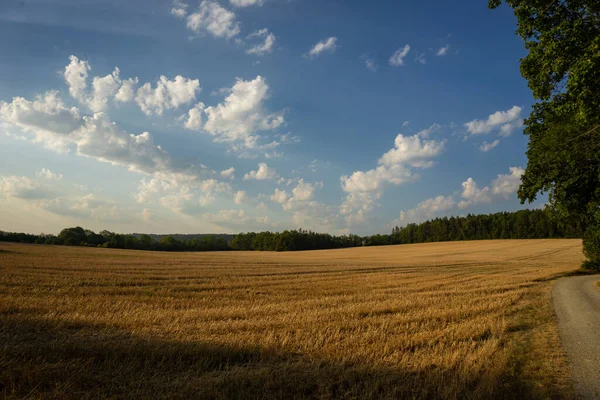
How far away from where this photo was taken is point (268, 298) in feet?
41.6

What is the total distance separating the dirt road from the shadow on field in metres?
1.11

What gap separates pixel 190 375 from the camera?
15.8ft

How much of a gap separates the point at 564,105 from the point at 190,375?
13990 mm

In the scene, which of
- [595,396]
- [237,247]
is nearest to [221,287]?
[595,396]

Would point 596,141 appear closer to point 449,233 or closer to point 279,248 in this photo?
point 279,248

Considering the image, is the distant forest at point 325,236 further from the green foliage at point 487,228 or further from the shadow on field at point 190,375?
the shadow on field at point 190,375

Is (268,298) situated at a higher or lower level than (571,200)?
lower

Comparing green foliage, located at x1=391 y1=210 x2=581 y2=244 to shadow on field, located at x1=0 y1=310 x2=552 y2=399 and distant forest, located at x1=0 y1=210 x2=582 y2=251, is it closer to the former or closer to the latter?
distant forest, located at x1=0 y1=210 x2=582 y2=251

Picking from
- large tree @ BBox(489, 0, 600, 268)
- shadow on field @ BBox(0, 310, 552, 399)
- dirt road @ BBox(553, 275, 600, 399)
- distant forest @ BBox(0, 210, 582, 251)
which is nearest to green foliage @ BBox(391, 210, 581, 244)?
distant forest @ BBox(0, 210, 582, 251)

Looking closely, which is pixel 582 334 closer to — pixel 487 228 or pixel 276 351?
pixel 276 351

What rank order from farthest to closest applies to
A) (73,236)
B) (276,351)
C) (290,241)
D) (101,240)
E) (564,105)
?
1. (290,241)
2. (101,240)
3. (73,236)
4. (564,105)
5. (276,351)

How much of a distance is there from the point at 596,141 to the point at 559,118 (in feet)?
9.32

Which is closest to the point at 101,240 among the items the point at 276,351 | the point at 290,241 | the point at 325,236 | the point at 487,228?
the point at 290,241

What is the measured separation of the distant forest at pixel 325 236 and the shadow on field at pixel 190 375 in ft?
338
